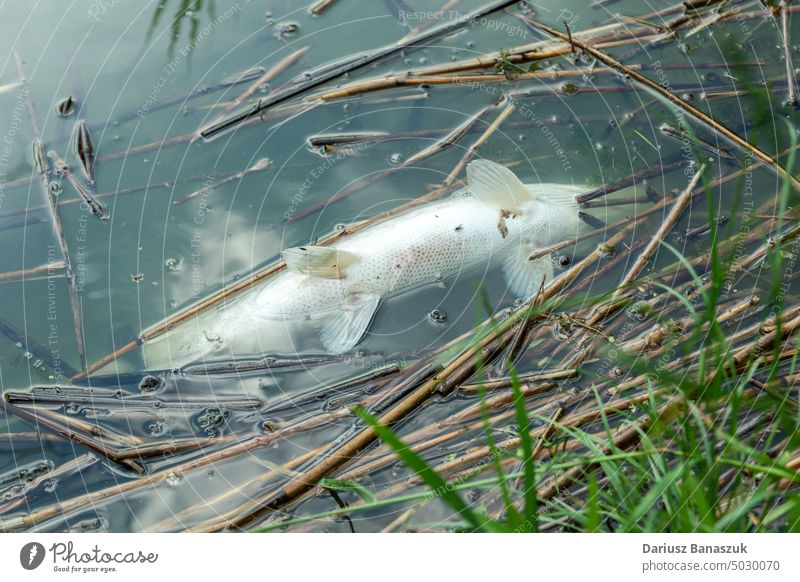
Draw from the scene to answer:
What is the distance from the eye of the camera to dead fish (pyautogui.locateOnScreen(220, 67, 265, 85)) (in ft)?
5.27

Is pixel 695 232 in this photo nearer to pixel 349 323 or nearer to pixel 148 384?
pixel 349 323

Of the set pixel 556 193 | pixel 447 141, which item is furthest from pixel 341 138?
pixel 556 193

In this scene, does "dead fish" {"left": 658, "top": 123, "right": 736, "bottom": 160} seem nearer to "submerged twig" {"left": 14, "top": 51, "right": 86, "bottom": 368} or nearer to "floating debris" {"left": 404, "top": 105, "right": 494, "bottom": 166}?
"floating debris" {"left": 404, "top": 105, "right": 494, "bottom": 166}

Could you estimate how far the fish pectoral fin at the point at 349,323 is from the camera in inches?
55.4

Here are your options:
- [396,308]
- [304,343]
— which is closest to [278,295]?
[304,343]

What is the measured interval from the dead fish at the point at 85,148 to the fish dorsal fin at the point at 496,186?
2.46 ft

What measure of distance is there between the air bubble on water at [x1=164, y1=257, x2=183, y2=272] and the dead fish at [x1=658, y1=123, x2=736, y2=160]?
1004 mm

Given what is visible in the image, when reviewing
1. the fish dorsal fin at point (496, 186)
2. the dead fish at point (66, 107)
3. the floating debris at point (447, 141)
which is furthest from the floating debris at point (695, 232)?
the dead fish at point (66, 107)

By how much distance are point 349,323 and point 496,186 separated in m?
0.39

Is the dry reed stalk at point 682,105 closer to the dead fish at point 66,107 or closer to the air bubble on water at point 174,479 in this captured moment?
the dead fish at point 66,107

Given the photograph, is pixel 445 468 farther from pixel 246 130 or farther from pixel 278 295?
pixel 246 130

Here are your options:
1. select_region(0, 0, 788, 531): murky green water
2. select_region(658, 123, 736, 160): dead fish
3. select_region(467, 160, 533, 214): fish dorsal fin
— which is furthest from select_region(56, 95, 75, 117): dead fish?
select_region(658, 123, 736, 160): dead fish
